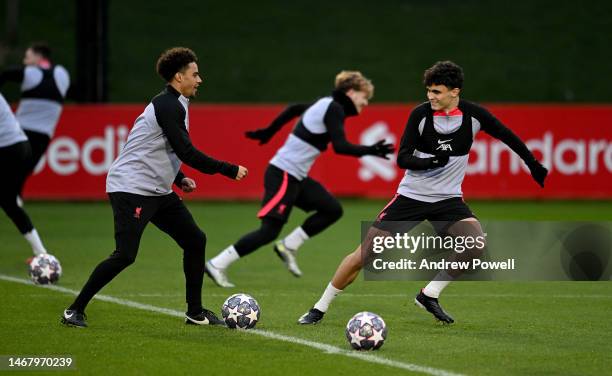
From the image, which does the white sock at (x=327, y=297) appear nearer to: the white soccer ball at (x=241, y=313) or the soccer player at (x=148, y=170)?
the white soccer ball at (x=241, y=313)

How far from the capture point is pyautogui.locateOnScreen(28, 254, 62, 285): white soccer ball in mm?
11773

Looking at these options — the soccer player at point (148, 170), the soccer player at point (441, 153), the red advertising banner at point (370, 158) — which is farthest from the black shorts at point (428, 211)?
the red advertising banner at point (370, 158)

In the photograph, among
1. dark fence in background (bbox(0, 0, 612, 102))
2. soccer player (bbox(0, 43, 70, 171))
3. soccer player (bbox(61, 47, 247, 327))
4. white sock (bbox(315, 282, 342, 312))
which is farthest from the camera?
dark fence in background (bbox(0, 0, 612, 102))

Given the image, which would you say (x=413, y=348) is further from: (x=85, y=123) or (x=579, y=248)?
(x=85, y=123)

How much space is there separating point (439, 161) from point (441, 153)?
7.4 inches

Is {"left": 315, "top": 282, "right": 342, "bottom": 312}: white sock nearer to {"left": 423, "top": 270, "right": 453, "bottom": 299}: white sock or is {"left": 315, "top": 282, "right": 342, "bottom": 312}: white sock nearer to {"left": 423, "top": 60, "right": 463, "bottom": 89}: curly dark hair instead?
{"left": 423, "top": 270, "right": 453, "bottom": 299}: white sock

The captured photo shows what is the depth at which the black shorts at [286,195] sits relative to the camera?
481 inches

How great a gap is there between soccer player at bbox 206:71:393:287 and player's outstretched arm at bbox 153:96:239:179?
8.96ft

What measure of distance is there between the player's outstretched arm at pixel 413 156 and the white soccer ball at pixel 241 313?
62.7 inches

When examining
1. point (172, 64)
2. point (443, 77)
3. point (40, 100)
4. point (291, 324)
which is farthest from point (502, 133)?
point (40, 100)

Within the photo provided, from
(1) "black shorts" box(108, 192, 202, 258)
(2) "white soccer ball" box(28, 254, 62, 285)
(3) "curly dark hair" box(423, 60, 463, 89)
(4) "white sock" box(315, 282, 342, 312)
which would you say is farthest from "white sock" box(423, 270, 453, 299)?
(2) "white soccer ball" box(28, 254, 62, 285)

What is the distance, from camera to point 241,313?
9.19 m

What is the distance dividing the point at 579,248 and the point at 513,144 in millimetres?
4979

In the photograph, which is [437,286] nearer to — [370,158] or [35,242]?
[35,242]
